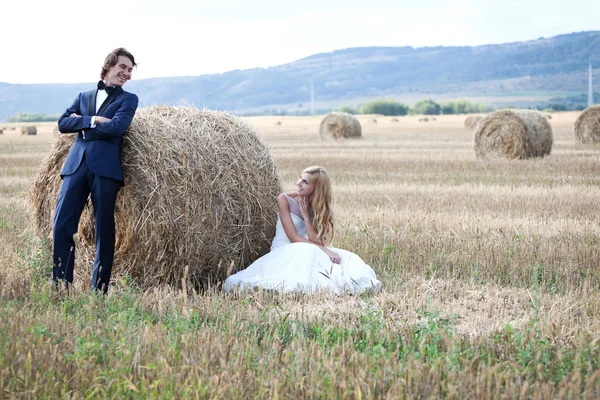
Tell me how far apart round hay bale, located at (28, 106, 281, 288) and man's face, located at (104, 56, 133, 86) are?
39cm

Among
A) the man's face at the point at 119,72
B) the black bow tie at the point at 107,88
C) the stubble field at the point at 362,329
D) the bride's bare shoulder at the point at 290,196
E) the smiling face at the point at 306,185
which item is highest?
the man's face at the point at 119,72

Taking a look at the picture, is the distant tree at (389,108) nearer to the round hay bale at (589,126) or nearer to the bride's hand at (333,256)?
the round hay bale at (589,126)

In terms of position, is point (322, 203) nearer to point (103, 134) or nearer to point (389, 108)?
point (103, 134)

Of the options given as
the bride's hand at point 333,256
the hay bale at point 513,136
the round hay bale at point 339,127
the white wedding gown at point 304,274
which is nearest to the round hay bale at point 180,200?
the white wedding gown at point 304,274

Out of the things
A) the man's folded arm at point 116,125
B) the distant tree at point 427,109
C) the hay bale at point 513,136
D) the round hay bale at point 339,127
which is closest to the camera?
the man's folded arm at point 116,125

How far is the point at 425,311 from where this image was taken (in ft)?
17.2

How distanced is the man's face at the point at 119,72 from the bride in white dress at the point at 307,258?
179 centimetres

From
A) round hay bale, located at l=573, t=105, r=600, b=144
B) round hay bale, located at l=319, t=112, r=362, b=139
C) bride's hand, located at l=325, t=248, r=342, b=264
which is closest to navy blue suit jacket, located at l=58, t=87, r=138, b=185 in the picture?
bride's hand, located at l=325, t=248, r=342, b=264

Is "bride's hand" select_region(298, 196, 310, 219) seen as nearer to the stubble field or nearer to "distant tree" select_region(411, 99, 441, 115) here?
the stubble field

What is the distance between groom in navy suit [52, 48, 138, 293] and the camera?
20.0 ft

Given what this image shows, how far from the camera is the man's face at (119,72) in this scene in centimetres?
630

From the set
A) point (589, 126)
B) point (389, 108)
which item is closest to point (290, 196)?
point (589, 126)

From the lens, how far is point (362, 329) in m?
5.00

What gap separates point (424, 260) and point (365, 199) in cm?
471
